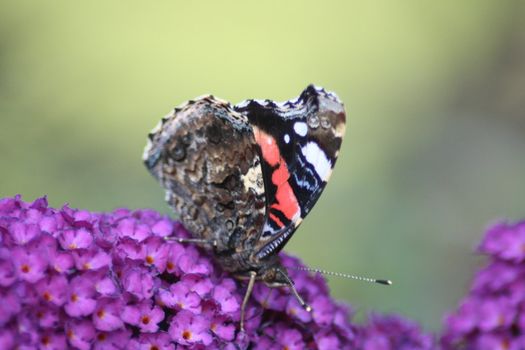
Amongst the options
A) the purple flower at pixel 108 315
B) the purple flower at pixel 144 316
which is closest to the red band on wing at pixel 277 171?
the purple flower at pixel 144 316

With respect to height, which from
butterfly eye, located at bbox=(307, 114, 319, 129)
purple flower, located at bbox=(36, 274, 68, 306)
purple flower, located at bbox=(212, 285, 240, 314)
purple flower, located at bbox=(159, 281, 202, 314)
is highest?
butterfly eye, located at bbox=(307, 114, 319, 129)

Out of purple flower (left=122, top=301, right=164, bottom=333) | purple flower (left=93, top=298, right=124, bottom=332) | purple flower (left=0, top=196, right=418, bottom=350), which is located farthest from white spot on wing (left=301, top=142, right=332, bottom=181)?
purple flower (left=93, top=298, right=124, bottom=332)

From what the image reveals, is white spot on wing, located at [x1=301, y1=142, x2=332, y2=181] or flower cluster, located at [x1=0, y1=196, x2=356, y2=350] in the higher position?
white spot on wing, located at [x1=301, y1=142, x2=332, y2=181]

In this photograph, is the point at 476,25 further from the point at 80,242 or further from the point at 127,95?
the point at 80,242

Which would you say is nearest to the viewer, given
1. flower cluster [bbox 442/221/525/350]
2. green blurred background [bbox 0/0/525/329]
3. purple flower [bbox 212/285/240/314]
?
purple flower [bbox 212/285/240/314]

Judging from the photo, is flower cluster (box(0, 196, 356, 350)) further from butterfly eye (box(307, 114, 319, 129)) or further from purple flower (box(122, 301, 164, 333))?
butterfly eye (box(307, 114, 319, 129))

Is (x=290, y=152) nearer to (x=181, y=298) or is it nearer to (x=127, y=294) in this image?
(x=181, y=298)

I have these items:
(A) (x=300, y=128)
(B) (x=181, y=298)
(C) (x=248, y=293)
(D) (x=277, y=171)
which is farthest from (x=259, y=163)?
(B) (x=181, y=298)
